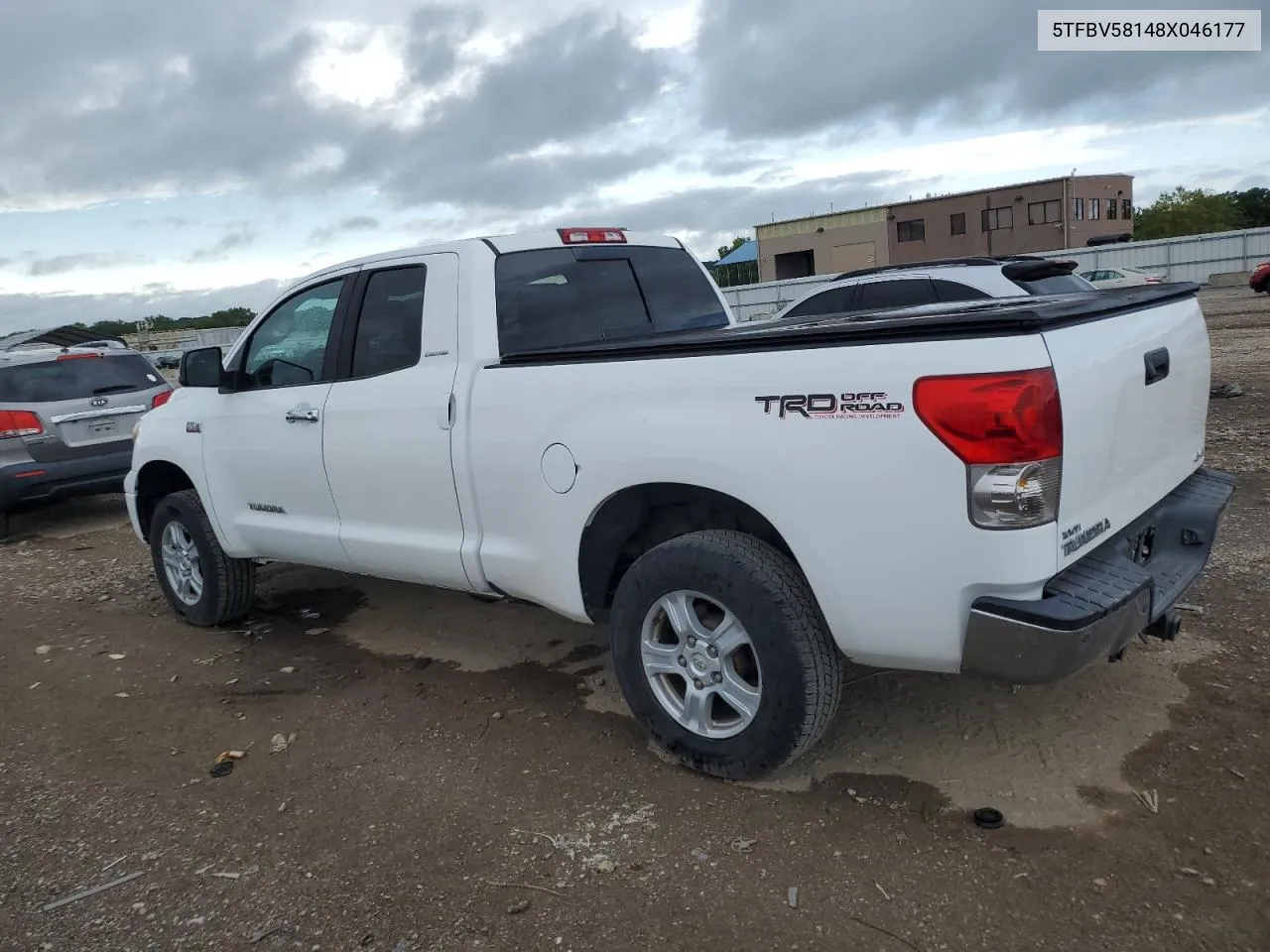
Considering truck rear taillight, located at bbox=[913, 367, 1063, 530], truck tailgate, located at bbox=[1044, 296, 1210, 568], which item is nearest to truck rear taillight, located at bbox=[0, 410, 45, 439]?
truck rear taillight, located at bbox=[913, 367, 1063, 530]

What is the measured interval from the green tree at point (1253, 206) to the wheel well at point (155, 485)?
79.8 metres

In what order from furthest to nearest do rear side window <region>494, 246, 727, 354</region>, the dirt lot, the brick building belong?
the brick building → rear side window <region>494, 246, 727, 354</region> → the dirt lot

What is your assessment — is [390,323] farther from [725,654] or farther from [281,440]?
[725,654]

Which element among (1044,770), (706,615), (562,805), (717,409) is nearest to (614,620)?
(706,615)

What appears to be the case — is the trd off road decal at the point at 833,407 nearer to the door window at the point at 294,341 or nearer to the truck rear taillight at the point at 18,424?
the door window at the point at 294,341

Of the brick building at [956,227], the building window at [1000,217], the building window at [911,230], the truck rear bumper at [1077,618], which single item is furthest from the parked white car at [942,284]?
the building window at [911,230]

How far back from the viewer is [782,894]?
9.41 ft

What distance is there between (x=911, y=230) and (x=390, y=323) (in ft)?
189

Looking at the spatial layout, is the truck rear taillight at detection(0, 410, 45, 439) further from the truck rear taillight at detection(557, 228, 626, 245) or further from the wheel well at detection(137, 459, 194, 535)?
the truck rear taillight at detection(557, 228, 626, 245)

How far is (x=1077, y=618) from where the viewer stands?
106 inches

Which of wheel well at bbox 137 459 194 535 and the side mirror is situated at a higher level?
the side mirror

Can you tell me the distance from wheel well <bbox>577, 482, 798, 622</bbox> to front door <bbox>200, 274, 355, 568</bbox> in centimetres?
151

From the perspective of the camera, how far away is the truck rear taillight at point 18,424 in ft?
27.4

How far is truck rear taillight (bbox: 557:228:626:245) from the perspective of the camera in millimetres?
4613
